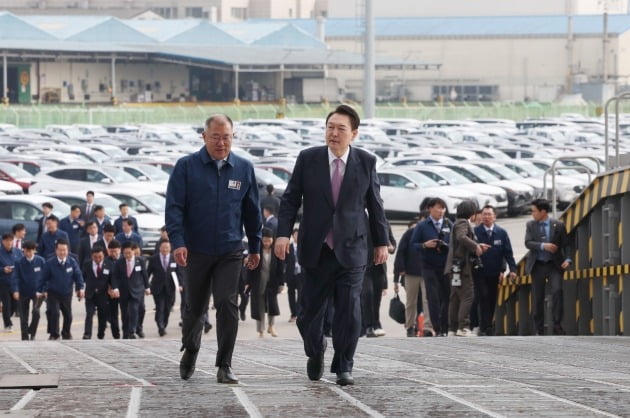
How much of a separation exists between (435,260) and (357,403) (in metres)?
10.3

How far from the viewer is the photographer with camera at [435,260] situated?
18609 millimetres

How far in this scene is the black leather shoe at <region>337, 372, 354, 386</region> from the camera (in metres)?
9.27

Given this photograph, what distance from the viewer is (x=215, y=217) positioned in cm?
950

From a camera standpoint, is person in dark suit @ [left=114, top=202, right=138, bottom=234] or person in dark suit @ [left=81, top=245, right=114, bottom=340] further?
person in dark suit @ [left=114, top=202, right=138, bottom=234]

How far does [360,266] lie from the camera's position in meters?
9.50

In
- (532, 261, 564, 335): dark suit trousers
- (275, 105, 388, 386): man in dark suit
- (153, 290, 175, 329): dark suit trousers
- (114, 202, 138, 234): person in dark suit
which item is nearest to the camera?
(275, 105, 388, 386): man in dark suit

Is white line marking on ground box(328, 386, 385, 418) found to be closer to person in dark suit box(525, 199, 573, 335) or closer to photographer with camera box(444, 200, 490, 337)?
photographer with camera box(444, 200, 490, 337)

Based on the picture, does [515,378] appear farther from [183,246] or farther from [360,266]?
[183,246]

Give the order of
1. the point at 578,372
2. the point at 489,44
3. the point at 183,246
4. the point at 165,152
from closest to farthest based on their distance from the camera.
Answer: the point at 183,246 < the point at 578,372 < the point at 165,152 < the point at 489,44

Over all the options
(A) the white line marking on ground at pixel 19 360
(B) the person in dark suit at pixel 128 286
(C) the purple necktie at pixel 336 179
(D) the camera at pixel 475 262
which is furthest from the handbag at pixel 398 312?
(C) the purple necktie at pixel 336 179

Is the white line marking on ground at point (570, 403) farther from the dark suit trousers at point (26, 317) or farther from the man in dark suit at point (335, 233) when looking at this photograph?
the dark suit trousers at point (26, 317)

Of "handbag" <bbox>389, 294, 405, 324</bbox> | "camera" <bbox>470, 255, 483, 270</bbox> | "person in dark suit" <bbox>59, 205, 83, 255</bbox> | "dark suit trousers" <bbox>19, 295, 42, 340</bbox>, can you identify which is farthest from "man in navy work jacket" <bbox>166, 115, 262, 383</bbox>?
"person in dark suit" <bbox>59, 205, 83, 255</bbox>

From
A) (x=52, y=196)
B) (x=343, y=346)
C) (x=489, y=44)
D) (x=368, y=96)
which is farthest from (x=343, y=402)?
(x=489, y=44)

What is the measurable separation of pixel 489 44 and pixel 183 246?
118925 millimetres
